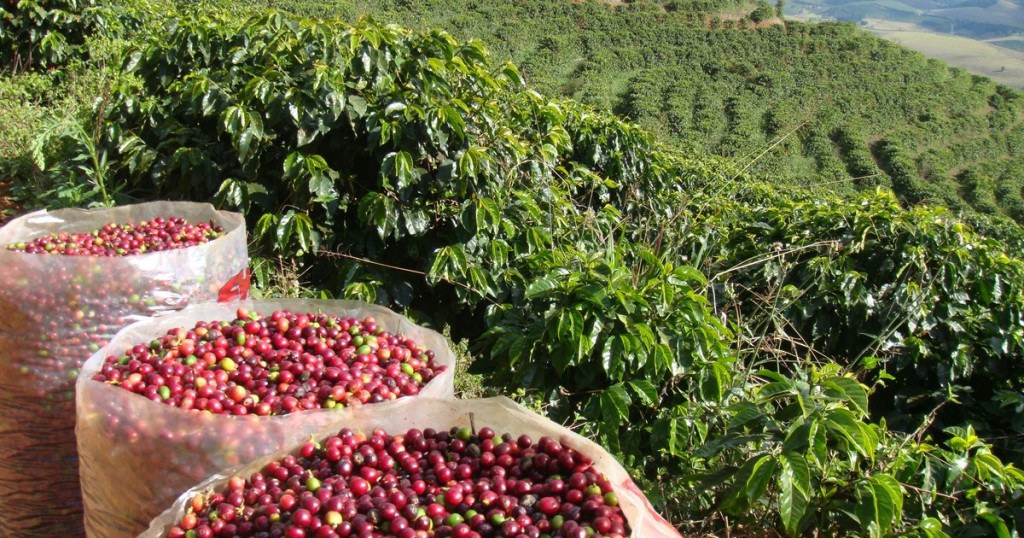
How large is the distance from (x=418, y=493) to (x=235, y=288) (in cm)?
139

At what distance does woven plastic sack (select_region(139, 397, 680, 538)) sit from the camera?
1.64 metres

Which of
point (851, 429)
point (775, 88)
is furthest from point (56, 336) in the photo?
point (775, 88)

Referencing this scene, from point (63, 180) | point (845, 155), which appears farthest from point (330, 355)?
point (845, 155)

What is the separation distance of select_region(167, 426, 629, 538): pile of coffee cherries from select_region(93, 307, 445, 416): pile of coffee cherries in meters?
0.22

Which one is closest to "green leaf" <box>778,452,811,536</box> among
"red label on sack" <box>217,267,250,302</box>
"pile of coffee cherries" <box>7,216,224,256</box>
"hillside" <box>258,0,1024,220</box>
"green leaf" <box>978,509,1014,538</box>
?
"green leaf" <box>978,509,1014,538</box>

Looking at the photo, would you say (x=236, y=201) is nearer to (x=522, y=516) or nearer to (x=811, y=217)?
(x=522, y=516)

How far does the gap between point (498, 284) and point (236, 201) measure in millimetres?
1332

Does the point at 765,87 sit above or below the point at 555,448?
below

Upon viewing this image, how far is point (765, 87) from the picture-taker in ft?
118

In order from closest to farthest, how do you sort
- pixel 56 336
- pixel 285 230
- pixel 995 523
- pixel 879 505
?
pixel 879 505, pixel 995 523, pixel 56 336, pixel 285 230

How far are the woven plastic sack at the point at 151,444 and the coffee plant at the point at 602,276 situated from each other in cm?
104

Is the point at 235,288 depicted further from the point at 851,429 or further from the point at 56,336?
the point at 851,429

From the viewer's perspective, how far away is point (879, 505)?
7.00 feet

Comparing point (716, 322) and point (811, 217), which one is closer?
A: point (716, 322)
